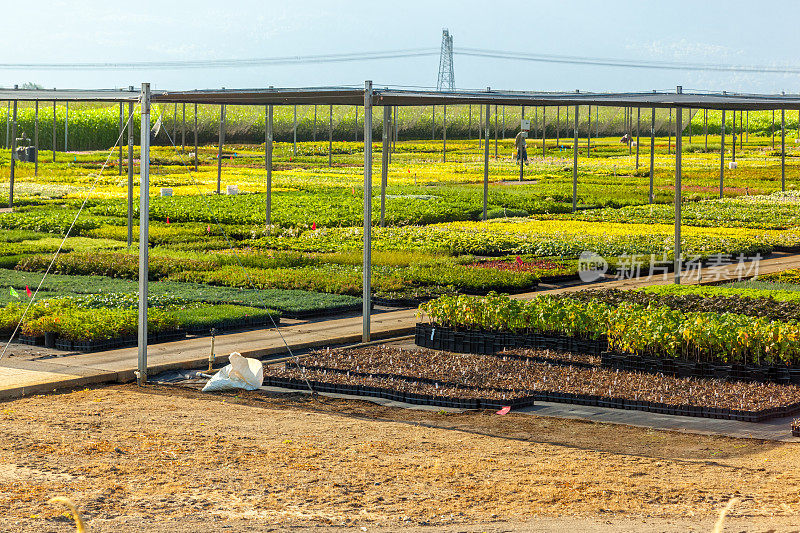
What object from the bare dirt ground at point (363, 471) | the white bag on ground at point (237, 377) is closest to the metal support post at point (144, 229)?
the white bag on ground at point (237, 377)

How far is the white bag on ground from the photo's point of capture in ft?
45.3

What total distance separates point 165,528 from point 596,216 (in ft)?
103

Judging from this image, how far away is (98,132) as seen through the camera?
82375 mm

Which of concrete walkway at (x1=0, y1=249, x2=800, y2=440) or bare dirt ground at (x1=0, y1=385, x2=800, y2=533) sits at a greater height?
concrete walkway at (x1=0, y1=249, x2=800, y2=440)

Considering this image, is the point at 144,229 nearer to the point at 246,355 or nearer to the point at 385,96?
the point at 246,355

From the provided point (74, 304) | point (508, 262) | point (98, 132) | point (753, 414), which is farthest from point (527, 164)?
point (753, 414)

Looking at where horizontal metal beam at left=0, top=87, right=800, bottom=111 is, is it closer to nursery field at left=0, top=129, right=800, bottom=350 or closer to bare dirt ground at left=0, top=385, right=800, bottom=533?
nursery field at left=0, top=129, right=800, bottom=350

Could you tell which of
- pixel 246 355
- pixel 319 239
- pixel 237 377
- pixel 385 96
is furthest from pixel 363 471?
pixel 319 239

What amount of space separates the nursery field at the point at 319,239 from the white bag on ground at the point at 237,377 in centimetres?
260

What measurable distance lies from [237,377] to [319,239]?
17.2 m

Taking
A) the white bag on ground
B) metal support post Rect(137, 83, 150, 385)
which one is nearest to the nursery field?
metal support post Rect(137, 83, 150, 385)

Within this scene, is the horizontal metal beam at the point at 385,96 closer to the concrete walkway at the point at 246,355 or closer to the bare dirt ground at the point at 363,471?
the concrete walkway at the point at 246,355

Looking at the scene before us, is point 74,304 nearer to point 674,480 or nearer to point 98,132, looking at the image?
point 674,480

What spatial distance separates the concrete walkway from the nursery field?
663 millimetres
